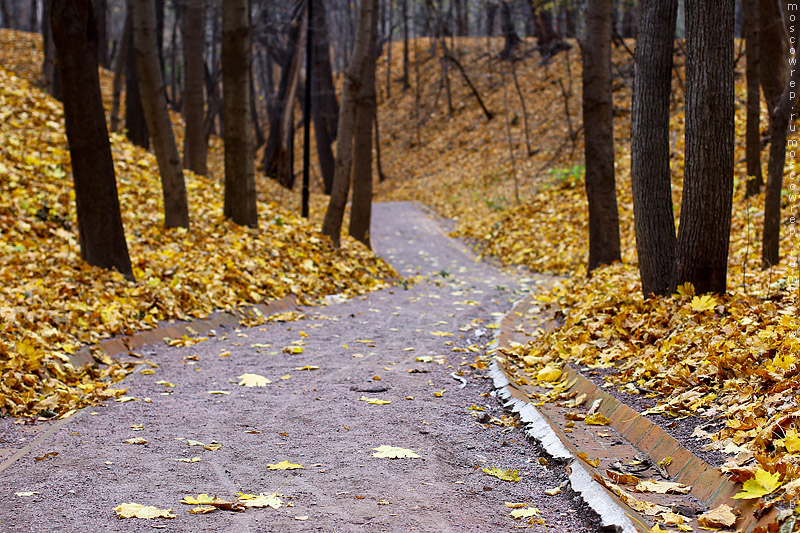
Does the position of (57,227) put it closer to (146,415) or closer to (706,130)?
(146,415)

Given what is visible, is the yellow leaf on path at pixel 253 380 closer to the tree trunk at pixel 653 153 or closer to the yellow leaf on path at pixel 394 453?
the yellow leaf on path at pixel 394 453

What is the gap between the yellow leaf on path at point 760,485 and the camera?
314 cm

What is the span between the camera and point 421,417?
516 centimetres

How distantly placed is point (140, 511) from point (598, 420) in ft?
9.63

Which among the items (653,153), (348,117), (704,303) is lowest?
(704,303)

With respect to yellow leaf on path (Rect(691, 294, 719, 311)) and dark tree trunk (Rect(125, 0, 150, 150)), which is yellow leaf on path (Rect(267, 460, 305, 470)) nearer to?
yellow leaf on path (Rect(691, 294, 719, 311))

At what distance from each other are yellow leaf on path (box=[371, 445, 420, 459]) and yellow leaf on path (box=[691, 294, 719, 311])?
9.33 ft

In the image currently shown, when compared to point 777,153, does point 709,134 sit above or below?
above

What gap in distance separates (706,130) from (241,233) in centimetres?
801

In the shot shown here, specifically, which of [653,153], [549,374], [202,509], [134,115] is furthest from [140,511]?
[134,115]

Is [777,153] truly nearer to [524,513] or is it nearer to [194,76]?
[524,513]

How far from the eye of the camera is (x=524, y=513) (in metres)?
3.61

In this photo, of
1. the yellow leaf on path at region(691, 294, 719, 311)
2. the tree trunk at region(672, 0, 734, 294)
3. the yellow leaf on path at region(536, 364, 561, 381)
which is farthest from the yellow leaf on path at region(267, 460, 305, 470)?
the tree trunk at region(672, 0, 734, 294)

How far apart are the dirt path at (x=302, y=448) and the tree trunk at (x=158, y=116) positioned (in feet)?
14.2
